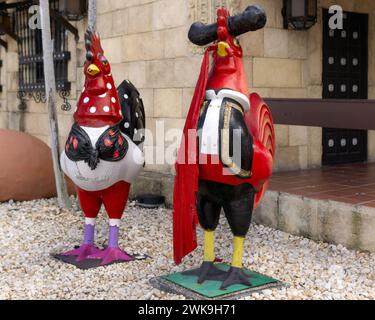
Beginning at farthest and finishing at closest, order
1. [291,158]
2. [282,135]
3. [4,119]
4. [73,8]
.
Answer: [4,119], [73,8], [291,158], [282,135]

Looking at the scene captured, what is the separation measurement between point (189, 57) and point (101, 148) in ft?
7.42

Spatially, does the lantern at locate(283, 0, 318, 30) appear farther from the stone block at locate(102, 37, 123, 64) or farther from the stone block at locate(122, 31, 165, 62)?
the stone block at locate(102, 37, 123, 64)

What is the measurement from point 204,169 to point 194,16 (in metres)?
2.82

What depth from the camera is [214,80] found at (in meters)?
3.17

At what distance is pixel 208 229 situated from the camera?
333 centimetres

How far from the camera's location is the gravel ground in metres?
3.39

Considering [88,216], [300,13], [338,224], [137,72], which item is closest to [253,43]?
[300,13]

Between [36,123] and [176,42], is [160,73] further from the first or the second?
[36,123]

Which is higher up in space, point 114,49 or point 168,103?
point 114,49

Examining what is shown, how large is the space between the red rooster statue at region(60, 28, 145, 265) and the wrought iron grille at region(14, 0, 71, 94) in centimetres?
391

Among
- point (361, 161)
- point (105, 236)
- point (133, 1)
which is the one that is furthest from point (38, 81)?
point (361, 161)

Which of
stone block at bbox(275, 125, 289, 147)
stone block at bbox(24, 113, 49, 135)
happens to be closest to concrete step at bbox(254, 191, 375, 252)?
stone block at bbox(275, 125, 289, 147)

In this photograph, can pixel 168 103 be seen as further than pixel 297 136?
No

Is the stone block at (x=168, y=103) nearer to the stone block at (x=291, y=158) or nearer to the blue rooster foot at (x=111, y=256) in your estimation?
the stone block at (x=291, y=158)
